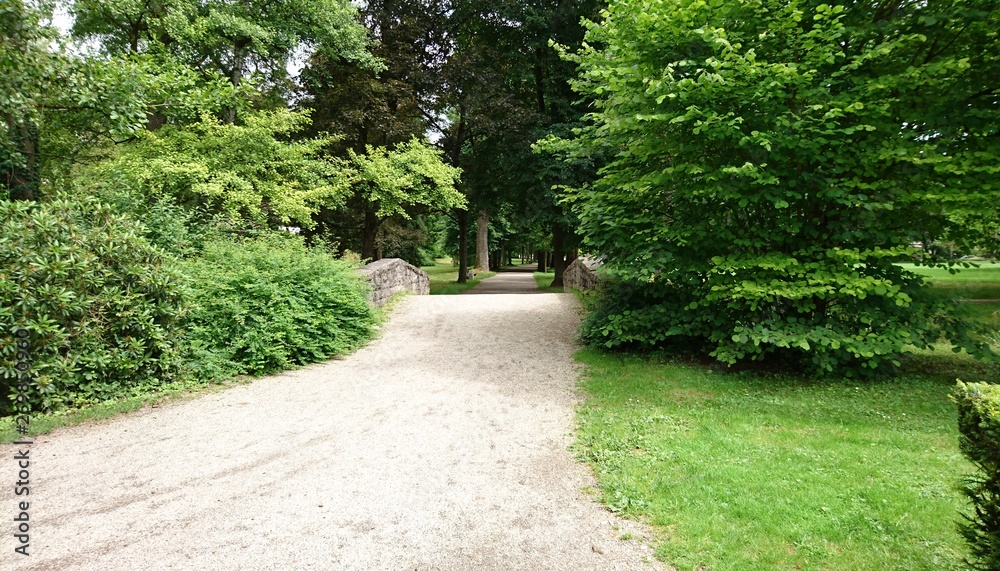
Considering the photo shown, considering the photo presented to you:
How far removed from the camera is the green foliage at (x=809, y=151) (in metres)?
4.95

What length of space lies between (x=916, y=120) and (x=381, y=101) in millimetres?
13719

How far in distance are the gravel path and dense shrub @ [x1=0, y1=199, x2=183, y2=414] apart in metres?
0.69

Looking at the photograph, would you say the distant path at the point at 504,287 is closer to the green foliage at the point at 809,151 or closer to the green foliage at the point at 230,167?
the green foliage at the point at 230,167

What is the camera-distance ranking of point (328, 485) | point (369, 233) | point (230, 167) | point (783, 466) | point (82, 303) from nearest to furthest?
point (328, 485), point (783, 466), point (82, 303), point (230, 167), point (369, 233)

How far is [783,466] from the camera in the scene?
11.3ft

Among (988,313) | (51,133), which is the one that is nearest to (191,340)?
(51,133)

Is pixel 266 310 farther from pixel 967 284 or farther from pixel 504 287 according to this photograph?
pixel 967 284

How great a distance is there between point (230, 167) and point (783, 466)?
12.4 m

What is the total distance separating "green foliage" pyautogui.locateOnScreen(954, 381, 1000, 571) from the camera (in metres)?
1.85

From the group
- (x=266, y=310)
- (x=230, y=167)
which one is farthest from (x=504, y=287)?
(x=266, y=310)

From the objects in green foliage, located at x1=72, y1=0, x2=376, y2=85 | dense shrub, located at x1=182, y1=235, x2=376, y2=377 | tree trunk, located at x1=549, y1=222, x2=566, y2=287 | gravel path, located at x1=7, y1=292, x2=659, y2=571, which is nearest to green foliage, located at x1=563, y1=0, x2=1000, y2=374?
gravel path, located at x1=7, y1=292, x2=659, y2=571

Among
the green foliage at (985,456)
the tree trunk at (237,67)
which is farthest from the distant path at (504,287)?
the green foliage at (985,456)

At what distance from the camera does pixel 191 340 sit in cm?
575

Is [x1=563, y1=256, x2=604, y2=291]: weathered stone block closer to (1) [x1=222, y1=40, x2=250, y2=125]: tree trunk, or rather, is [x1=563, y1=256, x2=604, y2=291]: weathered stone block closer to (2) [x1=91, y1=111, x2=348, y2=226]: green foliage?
(2) [x1=91, y1=111, x2=348, y2=226]: green foliage
